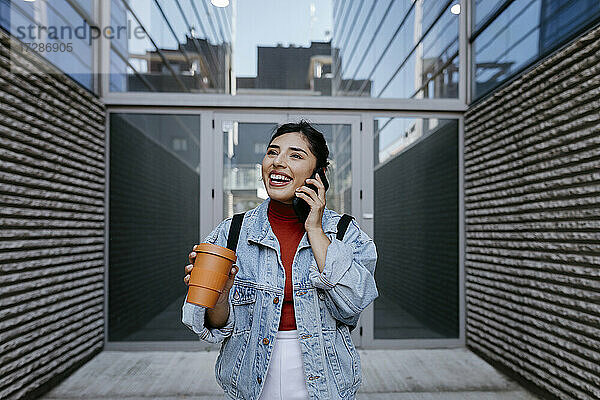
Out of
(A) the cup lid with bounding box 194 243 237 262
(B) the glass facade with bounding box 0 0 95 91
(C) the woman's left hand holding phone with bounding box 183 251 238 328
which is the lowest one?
(C) the woman's left hand holding phone with bounding box 183 251 238 328

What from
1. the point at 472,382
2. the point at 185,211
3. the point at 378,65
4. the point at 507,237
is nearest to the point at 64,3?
the point at 185,211

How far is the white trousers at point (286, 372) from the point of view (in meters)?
1.10

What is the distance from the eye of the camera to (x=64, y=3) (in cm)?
323

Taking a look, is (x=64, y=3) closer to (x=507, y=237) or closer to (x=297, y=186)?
(x=297, y=186)

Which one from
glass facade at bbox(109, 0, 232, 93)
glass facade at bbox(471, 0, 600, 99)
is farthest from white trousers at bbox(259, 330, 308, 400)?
glass facade at bbox(109, 0, 232, 93)

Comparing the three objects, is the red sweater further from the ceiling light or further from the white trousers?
the ceiling light

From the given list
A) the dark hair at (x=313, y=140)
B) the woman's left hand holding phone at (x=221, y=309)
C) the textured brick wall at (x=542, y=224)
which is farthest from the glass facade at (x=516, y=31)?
the woman's left hand holding phone at (x=221, y=309)

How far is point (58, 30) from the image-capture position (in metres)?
3.16

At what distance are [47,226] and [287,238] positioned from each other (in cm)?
242

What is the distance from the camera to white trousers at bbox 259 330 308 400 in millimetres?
1096

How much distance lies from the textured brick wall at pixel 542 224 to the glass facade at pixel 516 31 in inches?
5.7

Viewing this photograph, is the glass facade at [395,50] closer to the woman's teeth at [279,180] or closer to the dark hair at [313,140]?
the dark hair at [313,140]

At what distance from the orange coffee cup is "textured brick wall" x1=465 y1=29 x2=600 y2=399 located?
217cm

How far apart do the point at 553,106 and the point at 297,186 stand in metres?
2.29
